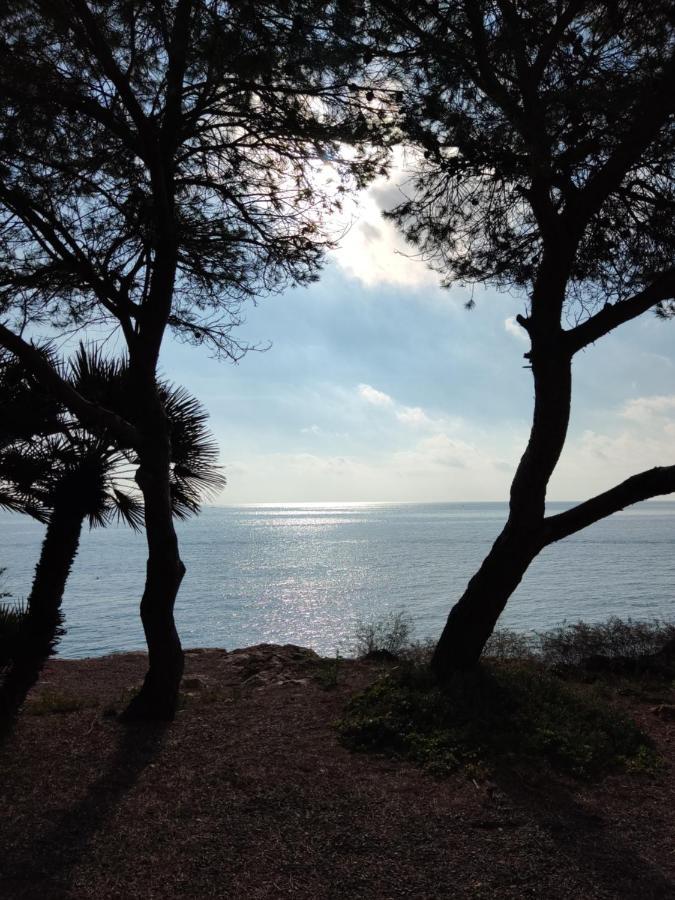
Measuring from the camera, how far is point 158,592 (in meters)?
6.84

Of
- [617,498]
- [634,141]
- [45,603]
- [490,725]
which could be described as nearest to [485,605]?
[490,725]

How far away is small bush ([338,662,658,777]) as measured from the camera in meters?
5.56

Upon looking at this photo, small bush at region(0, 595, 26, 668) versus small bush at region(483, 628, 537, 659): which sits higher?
small bush at region(0, 595, 26, 668)

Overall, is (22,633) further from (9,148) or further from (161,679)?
(9,148)

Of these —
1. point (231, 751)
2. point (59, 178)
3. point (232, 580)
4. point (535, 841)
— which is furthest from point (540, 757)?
point (232, 580)

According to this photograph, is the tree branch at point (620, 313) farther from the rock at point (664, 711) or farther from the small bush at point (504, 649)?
the small bush at point (504, 649)

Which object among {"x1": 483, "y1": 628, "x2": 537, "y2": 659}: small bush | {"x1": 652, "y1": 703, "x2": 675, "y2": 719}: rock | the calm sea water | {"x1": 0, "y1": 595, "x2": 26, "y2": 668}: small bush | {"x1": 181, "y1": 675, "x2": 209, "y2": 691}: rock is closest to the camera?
{"x1": 0, "y1": 595, "x2": 26, "y2": 668}: small bush

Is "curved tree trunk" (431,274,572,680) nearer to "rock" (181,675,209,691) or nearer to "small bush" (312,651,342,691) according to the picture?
"small bush" (312,651,342,691)

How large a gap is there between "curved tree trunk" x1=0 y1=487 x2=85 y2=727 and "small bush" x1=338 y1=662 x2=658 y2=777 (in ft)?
9.62

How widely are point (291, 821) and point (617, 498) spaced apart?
4.45m

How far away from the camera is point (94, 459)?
647 centimetres

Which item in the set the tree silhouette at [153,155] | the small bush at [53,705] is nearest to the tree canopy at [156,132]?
the tree silhouette at [153,155]

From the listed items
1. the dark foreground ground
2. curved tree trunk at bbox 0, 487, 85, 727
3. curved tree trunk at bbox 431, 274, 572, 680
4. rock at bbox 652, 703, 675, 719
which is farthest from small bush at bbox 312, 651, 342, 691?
rock at bbox 652, 703, 675, 719

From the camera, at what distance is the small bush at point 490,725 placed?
556 cm
